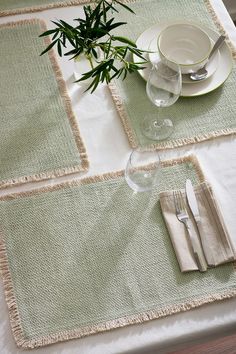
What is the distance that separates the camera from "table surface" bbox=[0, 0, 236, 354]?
0.95 m

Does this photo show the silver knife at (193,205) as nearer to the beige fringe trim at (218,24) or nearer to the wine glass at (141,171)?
the wine glass at (141,171)

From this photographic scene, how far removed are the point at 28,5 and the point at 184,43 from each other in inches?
18.3

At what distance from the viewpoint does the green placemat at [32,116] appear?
115 cm

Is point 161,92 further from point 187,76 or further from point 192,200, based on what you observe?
point 192,200

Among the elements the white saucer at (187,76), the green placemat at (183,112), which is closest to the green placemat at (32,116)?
the green placemat at (183,112)

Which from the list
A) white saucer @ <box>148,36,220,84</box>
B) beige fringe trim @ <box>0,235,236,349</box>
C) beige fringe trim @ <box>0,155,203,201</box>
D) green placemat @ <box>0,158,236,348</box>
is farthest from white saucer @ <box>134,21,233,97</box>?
beige fringe trim @ <box>0,235,236,349</box>

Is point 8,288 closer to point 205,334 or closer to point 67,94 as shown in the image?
point 205,334

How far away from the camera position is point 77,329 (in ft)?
3.12

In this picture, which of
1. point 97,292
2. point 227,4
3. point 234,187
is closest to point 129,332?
point 97,292

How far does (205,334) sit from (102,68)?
22.9 inches

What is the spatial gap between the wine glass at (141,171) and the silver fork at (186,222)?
68 millimetres

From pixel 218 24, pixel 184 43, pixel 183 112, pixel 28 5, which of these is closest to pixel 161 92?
pixel 183 112

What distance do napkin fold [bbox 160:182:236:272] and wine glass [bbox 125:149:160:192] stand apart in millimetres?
49

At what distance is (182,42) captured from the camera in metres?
1.32
